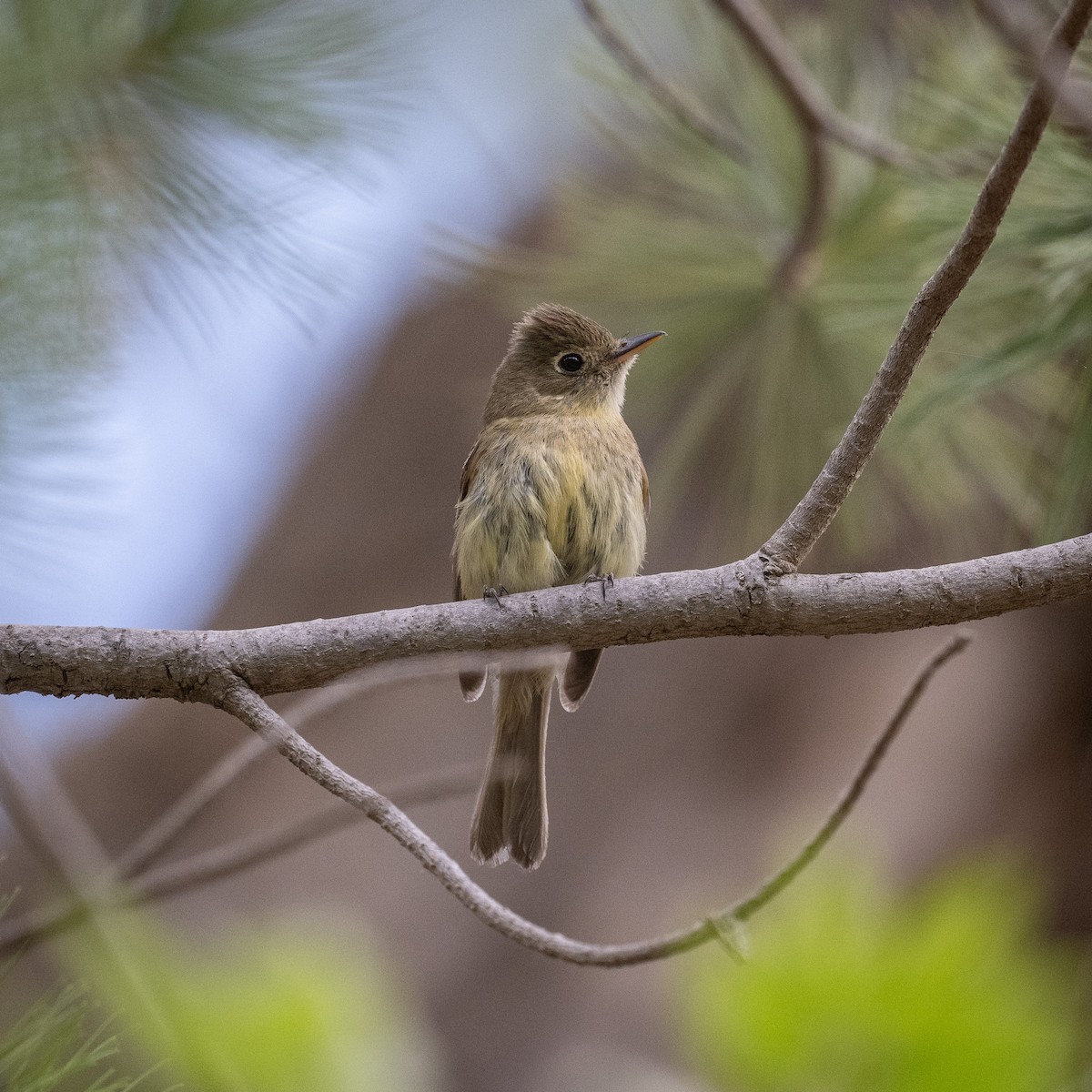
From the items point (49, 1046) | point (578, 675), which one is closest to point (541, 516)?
point (578, 675)

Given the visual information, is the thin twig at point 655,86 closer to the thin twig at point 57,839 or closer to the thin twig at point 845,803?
the thin twig at point 845,803

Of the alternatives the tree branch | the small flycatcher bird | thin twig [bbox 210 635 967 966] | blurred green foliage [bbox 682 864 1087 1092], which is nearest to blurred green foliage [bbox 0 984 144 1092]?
thin twig [bbox 210 635 967 966]

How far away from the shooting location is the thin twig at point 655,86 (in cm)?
320

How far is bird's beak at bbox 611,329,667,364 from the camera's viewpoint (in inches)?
152

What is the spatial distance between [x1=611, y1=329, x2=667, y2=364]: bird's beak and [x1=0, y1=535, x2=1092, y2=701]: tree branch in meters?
1.59

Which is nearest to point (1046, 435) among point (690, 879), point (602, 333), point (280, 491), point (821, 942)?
point (602, 333)

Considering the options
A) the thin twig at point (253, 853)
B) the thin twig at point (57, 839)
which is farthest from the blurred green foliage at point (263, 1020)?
the thin twig at point (253, 853)

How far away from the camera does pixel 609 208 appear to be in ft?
13.6

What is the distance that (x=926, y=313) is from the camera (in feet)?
6.77

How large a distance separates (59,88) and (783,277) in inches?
79.7

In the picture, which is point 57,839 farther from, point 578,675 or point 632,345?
point 632,345

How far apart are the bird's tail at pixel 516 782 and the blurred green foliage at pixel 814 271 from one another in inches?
33.2

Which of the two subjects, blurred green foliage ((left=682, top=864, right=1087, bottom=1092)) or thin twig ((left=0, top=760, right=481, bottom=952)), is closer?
blurred green foliage ((left=682, top=864, right=1087, bottom=1092))

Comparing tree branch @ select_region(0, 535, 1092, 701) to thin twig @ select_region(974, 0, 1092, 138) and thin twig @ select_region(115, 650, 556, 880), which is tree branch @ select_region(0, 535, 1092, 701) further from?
thin twig @ select_region(974, 0, 1092, 138)
